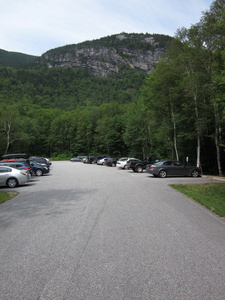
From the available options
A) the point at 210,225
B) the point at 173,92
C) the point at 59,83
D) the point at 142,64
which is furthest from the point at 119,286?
the point at 142,64

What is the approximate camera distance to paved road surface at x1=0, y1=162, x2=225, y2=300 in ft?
11.6

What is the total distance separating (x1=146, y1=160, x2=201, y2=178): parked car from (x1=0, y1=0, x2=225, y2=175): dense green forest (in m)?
3.27

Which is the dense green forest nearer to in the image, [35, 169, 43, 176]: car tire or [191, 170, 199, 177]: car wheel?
[191, 170, 199, 177]: car wheel

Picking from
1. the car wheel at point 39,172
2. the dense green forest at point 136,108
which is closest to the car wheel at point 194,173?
the dense green forest at point 136,108

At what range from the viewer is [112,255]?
4.76 meters

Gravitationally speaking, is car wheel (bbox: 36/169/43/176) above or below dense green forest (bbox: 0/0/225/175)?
below

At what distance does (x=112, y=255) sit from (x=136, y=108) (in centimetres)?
6116

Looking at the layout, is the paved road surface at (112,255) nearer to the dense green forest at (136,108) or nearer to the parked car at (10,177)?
the parked car at (10,177)

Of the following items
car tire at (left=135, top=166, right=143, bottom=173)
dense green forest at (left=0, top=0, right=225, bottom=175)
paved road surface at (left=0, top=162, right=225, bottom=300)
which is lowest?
car tire at (left=135, top=166, right=143, bottom=173)

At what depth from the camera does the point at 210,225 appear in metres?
7.06

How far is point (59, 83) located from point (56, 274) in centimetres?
13812

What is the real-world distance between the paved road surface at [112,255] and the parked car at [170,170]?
570 inches

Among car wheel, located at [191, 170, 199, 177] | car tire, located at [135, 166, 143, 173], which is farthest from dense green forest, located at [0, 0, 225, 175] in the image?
car tire, located at [135, 166, 143, 173]

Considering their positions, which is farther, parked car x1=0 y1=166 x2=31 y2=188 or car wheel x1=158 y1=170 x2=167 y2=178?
car wheel x1=158 y1=170 x2=167 y2=178
